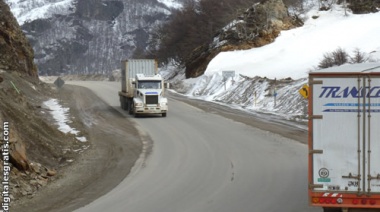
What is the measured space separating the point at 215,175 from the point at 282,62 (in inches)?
1589

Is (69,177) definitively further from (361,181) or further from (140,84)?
(140,84)

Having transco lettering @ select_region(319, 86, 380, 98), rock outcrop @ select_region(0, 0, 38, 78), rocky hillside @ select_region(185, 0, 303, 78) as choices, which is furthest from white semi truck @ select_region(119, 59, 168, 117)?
rocky hillside @ select_region(185, 0, 303, 78)

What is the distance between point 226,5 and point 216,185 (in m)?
66.2

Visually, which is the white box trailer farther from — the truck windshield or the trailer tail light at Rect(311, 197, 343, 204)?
the truck windshield

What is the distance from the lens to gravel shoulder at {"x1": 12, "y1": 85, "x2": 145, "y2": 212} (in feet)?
40.2

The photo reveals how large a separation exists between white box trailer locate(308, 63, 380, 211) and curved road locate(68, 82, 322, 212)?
227cm

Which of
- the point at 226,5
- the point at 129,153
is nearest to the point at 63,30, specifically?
the point at 226,5

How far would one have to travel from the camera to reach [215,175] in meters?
15.1

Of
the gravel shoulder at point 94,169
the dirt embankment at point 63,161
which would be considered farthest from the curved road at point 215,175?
the dirt embankment at point 63,161

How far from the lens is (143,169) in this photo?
16141mm

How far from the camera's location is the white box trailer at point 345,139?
8.93 m

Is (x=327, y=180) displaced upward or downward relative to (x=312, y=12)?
downward

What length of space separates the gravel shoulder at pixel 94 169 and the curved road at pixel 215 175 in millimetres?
426

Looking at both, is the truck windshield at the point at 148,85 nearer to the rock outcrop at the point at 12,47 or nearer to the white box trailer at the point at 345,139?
the rock outcrop at the point at 12,47
